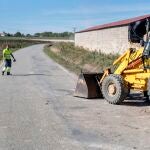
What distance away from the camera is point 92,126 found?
9586 millimetres

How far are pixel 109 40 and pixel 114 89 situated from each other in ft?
78.5

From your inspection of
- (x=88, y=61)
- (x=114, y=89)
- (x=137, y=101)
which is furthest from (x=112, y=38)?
(x=114, y=89)

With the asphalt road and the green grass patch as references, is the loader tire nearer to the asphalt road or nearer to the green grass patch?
the asphalt road

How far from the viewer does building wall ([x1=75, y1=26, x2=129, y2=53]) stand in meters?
31.6

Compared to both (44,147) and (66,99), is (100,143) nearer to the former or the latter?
(44,147)

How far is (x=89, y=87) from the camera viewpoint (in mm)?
14055

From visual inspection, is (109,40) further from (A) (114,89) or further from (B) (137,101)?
(A) (114,89)

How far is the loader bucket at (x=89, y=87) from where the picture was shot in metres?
14.0

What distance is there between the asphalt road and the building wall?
17.2 m

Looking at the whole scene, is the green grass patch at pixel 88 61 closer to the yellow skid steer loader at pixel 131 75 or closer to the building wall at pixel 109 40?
the building wall at pixel 109 40

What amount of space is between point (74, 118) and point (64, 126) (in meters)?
0.98

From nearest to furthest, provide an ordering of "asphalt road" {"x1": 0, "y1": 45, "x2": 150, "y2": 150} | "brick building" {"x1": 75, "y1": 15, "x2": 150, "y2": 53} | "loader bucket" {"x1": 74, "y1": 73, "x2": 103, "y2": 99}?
"asphalt road" {"x1": 0, "y1": 45, "x2": 150, "y2": 150} → "loader bucket" {"x1": 74, "y1": 73, "x2": 103, "y2": 99} → "brick building" {"x1": 75, "y1": 15, "x2": 150, "y2": 53}

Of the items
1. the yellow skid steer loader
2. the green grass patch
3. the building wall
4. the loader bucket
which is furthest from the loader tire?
the building wall

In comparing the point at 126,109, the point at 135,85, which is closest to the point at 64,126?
the point at 126,109
